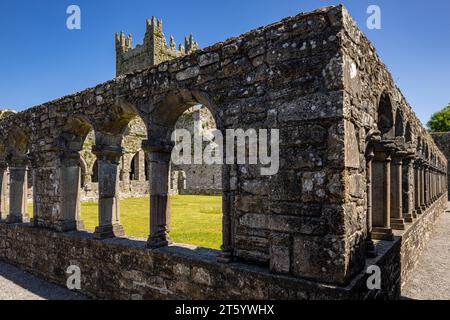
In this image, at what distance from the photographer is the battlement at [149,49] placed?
113 feet

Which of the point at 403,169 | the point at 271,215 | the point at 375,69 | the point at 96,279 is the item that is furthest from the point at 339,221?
the point at 403,169

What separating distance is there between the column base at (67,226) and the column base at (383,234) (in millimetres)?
5414

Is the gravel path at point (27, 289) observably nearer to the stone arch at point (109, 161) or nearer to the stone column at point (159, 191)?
the stone arch at point (109, 161)

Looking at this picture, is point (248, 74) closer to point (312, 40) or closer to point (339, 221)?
point (312, 40)

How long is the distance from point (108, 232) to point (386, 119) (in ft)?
17.3

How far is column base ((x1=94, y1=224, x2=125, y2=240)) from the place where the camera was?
5.24 m

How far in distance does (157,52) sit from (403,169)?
3173cm

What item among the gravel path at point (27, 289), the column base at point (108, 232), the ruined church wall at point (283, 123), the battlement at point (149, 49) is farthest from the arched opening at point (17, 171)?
the battlement at point (149, 49)

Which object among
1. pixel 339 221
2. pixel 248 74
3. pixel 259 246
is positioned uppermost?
pixel 248 74

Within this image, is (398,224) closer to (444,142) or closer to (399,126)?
(399,126)

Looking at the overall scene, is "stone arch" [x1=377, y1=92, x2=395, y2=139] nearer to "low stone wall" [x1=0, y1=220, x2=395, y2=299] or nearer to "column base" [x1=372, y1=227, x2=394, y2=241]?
"column base" [x1=372, y1=227, x2=394, y2=241]

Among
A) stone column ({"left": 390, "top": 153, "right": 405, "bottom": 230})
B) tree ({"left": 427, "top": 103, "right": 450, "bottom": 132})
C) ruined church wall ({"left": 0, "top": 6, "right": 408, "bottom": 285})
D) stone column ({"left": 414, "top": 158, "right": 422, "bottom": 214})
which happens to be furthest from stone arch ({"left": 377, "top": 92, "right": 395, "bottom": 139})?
tree ({"left": 427, "top": 103, "right": 450, "bottom": 132})
